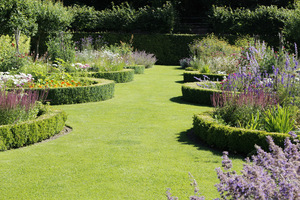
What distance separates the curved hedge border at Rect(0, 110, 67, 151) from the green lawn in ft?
0.55

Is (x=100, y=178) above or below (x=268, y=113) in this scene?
below

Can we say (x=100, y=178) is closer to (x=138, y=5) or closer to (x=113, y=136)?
(x=113, y=136)

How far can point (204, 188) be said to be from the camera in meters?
4.54

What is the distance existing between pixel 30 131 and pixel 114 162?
1.83 m

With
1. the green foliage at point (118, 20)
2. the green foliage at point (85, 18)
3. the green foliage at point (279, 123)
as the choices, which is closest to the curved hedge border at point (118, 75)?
the green foliage at point (279, 123)

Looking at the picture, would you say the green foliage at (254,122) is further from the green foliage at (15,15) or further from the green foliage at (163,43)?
the green foliage at (163,43)

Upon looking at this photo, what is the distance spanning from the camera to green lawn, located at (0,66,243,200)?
14.7 ft

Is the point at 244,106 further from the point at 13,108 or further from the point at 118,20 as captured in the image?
the point at 118,20

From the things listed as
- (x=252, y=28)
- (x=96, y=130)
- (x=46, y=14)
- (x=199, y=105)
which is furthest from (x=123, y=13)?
(x=96, y=130)

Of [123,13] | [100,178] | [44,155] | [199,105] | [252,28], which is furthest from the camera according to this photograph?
[123,13]

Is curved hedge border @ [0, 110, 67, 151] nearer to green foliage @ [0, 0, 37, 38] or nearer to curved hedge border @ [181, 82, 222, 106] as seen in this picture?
curved hedge border @ [181, 82, 222, 106]

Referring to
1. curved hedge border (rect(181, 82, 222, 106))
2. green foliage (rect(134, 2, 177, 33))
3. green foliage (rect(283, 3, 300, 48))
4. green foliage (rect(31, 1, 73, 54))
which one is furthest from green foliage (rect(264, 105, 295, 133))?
green foliage (rect(134, 2, 177, 33))

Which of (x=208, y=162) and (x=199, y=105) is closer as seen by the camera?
(x=208, y=162)

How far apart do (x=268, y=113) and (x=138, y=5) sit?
3185cm
